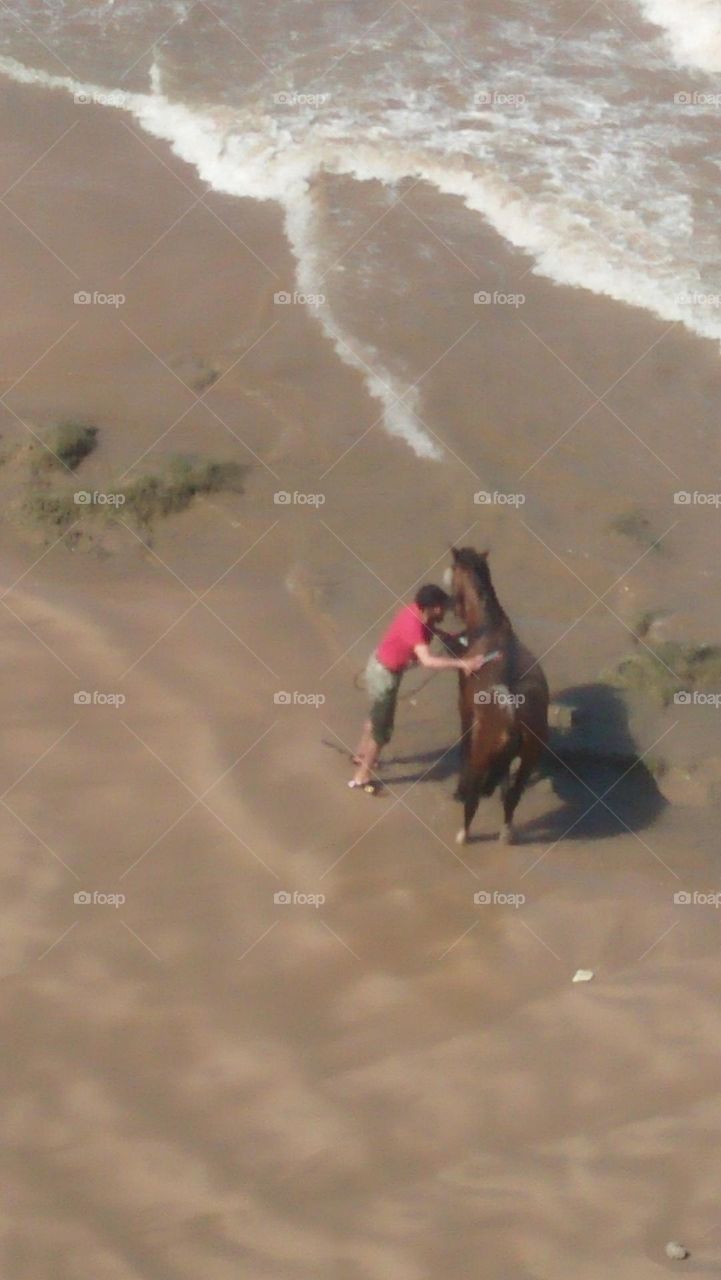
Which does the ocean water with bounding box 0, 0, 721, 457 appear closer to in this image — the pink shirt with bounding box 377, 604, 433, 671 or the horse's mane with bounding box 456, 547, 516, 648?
the horse's mane with bounding box 456, 547, 516, 648

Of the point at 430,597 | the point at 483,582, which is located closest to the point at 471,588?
the point at 483,582

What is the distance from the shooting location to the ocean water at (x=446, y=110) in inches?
416

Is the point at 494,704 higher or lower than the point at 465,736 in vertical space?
higher

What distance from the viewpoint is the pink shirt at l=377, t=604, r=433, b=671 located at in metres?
6.50

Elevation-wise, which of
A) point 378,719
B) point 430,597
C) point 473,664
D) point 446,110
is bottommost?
point 378,719

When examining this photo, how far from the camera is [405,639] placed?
6.52 meters

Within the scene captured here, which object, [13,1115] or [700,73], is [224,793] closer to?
[13,1115]

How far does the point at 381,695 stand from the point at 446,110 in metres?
7.70

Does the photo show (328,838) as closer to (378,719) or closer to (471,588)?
(378,719)

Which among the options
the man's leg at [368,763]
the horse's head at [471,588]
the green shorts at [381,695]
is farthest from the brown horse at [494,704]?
the man's leg at [368,763]

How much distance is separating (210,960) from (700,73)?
1071 centimetres

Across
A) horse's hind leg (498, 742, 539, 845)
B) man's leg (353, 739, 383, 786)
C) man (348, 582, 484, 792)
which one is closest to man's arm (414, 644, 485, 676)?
man (348, 582, 484, 792)

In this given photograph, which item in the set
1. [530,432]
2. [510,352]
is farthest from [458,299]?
[530,432]

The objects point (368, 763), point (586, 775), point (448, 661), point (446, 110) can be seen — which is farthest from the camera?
point (446, 110)
